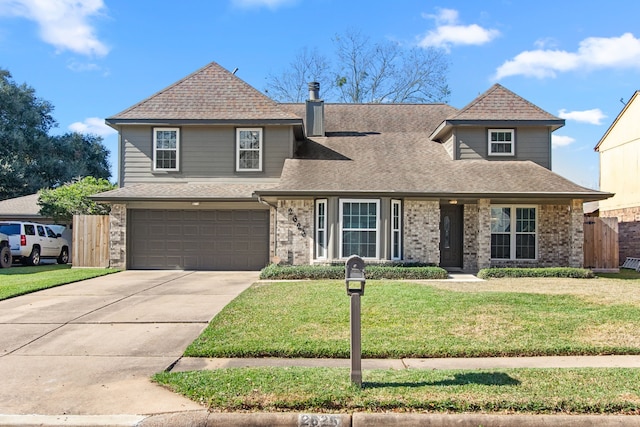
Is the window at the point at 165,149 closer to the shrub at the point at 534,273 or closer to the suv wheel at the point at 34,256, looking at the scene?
the suv wheel at the point at 34,256

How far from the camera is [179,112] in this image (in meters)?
17.1

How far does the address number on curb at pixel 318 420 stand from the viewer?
14.1 ft

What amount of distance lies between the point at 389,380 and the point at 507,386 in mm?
1160

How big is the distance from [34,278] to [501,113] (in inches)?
601

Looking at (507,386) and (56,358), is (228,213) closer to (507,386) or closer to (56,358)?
(56,358)

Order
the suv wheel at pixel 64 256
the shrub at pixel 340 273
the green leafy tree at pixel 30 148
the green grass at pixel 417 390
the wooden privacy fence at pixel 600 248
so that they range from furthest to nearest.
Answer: the green leafy tree at pixel 30 148 < the suv wheel at pixel 64 256 < the wooden privacy fence at pixel 600 248 < the shrub at pixel 340 273 < the green grass at pixel 417 390

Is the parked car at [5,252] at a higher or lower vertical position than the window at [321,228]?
lower

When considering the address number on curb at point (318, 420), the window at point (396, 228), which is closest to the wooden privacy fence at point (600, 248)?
the window at point (396, 228)

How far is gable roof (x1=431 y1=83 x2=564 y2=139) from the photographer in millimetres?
16844

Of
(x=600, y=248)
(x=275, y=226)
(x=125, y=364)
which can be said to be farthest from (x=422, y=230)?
(x=125, y=364)

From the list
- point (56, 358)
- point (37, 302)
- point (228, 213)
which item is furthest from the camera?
point (228, 213)

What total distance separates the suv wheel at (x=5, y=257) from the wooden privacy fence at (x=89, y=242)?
243 centimetres

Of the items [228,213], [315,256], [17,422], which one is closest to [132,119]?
[228,213]

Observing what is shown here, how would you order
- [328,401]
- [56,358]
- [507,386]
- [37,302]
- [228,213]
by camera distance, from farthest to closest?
[228,213]
[37,302]
[56,358]
[507,386]
[328,401]
